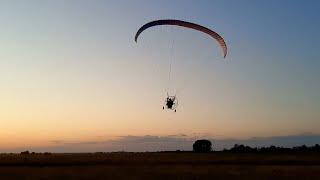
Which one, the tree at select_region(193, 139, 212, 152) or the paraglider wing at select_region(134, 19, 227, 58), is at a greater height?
the paraglider wing at select_region(134, 19, 227, 58)

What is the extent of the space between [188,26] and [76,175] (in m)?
17.8

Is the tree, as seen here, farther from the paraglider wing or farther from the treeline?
the paraglider wing

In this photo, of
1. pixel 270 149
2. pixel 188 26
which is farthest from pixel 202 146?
pixel 188 26

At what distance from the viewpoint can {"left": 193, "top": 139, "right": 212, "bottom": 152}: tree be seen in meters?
116

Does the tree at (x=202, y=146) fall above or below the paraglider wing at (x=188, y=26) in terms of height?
below

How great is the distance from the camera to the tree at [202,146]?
116 metres

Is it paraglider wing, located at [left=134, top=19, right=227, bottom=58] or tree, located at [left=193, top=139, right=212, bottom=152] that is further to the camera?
tree, located at [left=193, top=139, right=212, bottom=152]

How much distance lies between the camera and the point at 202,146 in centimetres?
11781

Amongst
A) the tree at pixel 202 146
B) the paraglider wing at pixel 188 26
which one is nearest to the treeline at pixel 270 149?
the tree at pixel 202 146

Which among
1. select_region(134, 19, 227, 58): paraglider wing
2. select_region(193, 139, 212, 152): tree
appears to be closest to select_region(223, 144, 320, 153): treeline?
select_region(193, 139, 212, 152): tree

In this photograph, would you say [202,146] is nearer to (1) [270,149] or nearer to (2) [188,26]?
(1) [270,149]

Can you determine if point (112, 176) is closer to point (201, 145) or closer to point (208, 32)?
point (208, 32)

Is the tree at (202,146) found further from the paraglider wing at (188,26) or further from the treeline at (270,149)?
the paraglider wing at (188,26)

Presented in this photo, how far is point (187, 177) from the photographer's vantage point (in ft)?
156
